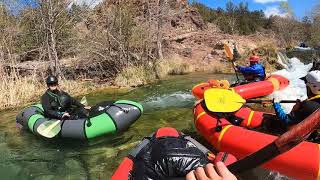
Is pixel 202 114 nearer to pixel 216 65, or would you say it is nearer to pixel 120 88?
pixel 120 88

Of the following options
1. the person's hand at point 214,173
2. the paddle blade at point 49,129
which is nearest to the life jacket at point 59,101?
the paddle blade at point 49,129

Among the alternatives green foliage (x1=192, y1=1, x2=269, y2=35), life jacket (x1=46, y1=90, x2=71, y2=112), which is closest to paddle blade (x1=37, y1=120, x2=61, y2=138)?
life jacket (x1=46, y1=90, x2=71, y2=112)

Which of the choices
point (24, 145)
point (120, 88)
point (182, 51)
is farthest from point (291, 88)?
point (182, 51)

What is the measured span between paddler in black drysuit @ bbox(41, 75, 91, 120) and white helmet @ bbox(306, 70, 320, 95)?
380 cm

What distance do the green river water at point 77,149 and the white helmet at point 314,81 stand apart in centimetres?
105

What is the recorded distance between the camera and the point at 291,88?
10430 mm

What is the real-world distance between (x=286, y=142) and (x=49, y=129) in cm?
616

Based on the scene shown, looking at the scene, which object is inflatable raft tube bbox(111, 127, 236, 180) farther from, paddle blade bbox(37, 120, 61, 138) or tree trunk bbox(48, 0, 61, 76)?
tree trunk bbox(48, 0, 61, 76)

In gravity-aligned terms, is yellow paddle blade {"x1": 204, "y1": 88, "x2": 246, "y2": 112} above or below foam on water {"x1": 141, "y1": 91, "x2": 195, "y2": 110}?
above

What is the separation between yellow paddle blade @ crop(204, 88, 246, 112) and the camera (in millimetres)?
5676

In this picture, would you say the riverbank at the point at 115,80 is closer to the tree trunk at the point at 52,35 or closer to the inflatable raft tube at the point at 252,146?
the tree trunk at the point at 52,35

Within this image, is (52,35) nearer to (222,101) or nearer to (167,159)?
(222,101)

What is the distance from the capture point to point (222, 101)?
5.81 m

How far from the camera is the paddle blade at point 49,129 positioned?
6.62m
